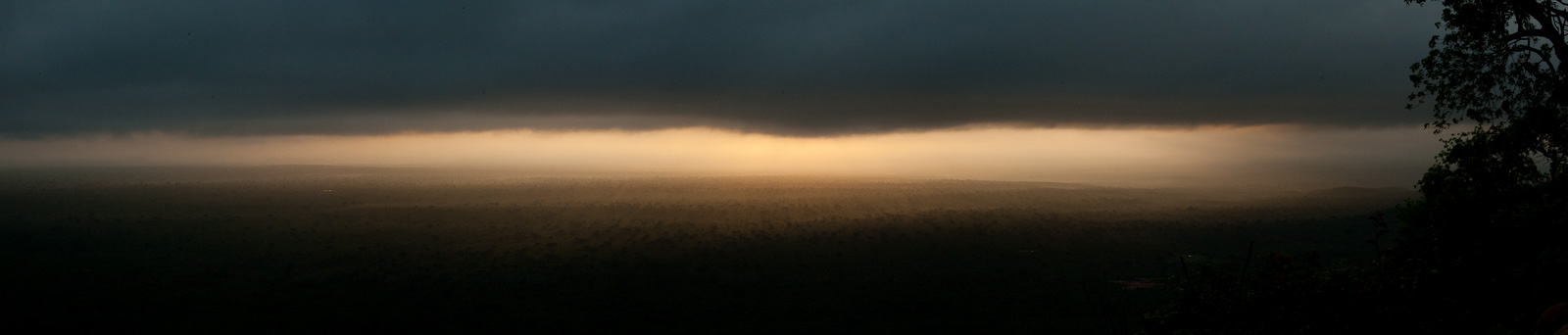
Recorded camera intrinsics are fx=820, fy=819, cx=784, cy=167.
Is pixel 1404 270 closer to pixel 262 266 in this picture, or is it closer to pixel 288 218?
pixel 262 266

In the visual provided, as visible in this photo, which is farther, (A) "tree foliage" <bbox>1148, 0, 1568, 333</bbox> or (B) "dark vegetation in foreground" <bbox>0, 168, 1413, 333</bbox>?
(B) "dark vegetation in foreground" <bbox>0, 168, 1413, 333</bbox>

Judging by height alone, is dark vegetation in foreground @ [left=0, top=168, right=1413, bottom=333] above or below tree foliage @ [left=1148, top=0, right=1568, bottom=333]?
below

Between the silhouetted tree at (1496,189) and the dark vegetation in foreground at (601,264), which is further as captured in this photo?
the dark vegetation in foreground at (601,264)

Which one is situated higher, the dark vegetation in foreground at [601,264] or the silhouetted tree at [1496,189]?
the silhouetted tree at [1496,189]

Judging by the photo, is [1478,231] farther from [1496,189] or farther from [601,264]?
[601,264]

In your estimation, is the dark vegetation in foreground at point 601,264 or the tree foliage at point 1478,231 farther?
the dark vegetation in foreground at point 601,264

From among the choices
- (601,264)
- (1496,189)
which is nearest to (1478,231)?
(1496,189)

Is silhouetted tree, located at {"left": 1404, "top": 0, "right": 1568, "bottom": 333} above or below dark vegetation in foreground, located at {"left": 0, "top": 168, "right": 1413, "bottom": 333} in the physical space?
above

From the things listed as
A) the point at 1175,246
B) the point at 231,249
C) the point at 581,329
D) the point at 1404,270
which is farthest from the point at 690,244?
the point at 1404,270
